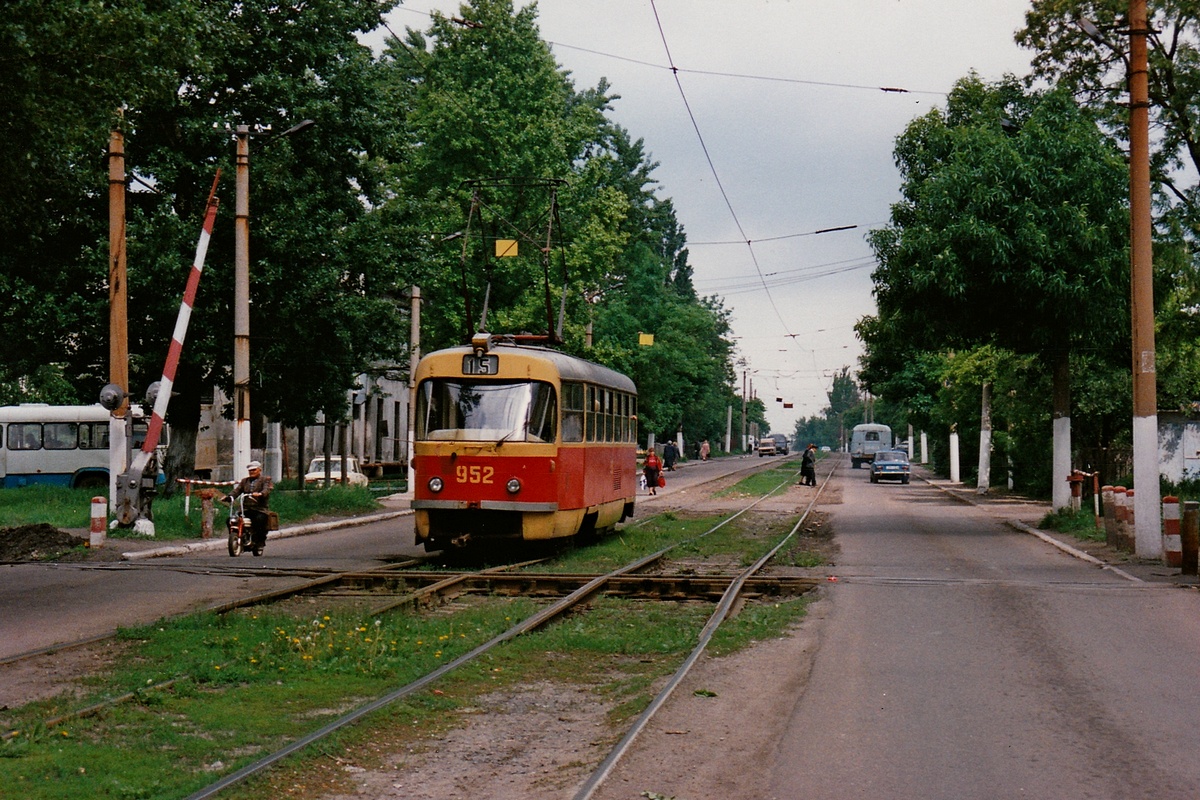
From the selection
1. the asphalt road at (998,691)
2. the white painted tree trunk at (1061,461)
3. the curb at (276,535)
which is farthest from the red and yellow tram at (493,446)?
the white painted tree trunk at (1061,461)

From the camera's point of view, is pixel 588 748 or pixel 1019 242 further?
pixel 1019 242

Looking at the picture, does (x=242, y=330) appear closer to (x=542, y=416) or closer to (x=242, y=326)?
(x=242, y=326)

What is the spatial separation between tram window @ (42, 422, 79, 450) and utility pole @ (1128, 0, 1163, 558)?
113ft

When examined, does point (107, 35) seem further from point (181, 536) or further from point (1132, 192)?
point (1132, 192)

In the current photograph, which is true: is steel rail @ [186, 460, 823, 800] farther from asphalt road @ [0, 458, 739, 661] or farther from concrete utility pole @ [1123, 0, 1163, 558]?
concrete utility pole @ [1123, 0, 1163, 558]

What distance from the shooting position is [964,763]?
23.1ft

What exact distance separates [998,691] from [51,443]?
40.2 m

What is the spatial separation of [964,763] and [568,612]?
6.74m

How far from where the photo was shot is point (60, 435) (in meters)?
43.7

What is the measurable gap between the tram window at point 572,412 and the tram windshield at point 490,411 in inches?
18.4

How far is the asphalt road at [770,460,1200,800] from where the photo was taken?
676cm

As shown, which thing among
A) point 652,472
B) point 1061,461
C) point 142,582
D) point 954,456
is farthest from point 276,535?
point 954,456

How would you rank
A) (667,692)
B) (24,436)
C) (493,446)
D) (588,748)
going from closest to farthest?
1. (588,748)
2. (667,692)
3. (493,446)
4. (24,436)

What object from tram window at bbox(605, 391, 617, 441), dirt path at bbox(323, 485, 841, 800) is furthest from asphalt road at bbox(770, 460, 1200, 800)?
tram window at bbox(605, 391, 617, 441)
